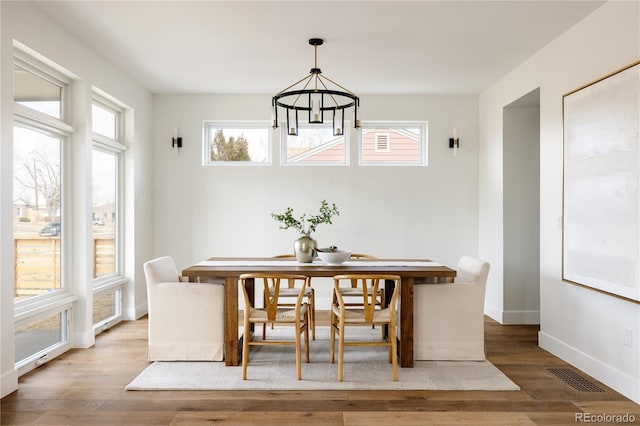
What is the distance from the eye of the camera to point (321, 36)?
157 inches

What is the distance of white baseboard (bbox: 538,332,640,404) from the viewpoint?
306cm

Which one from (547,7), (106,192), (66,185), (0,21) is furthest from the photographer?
(106,192)

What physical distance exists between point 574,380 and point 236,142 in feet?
14.5

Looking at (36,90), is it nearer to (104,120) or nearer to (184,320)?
(104,120)

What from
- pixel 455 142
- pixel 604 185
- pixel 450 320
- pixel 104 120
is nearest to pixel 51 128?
pixel 104 120

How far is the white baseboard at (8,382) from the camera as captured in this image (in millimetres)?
3059

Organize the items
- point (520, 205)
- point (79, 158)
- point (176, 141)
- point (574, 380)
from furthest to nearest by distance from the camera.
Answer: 1. point (176, 141)
2. point (520, 205)
3. point (79, 158)
4. point (574, 380)

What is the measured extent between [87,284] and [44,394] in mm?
1274

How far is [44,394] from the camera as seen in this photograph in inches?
122

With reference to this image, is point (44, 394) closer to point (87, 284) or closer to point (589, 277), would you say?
point (87, 284)

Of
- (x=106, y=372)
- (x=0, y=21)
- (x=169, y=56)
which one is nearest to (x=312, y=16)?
(x=169, y=56)

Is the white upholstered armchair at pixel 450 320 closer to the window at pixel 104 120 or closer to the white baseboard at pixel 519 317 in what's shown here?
the white baseboard at pixel 519 317

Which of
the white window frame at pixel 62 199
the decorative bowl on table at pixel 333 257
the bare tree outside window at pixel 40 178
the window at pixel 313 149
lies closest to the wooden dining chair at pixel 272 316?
the decorative bowl on table at pixel 333 257

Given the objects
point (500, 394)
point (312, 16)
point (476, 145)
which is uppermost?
point (312, 16)
